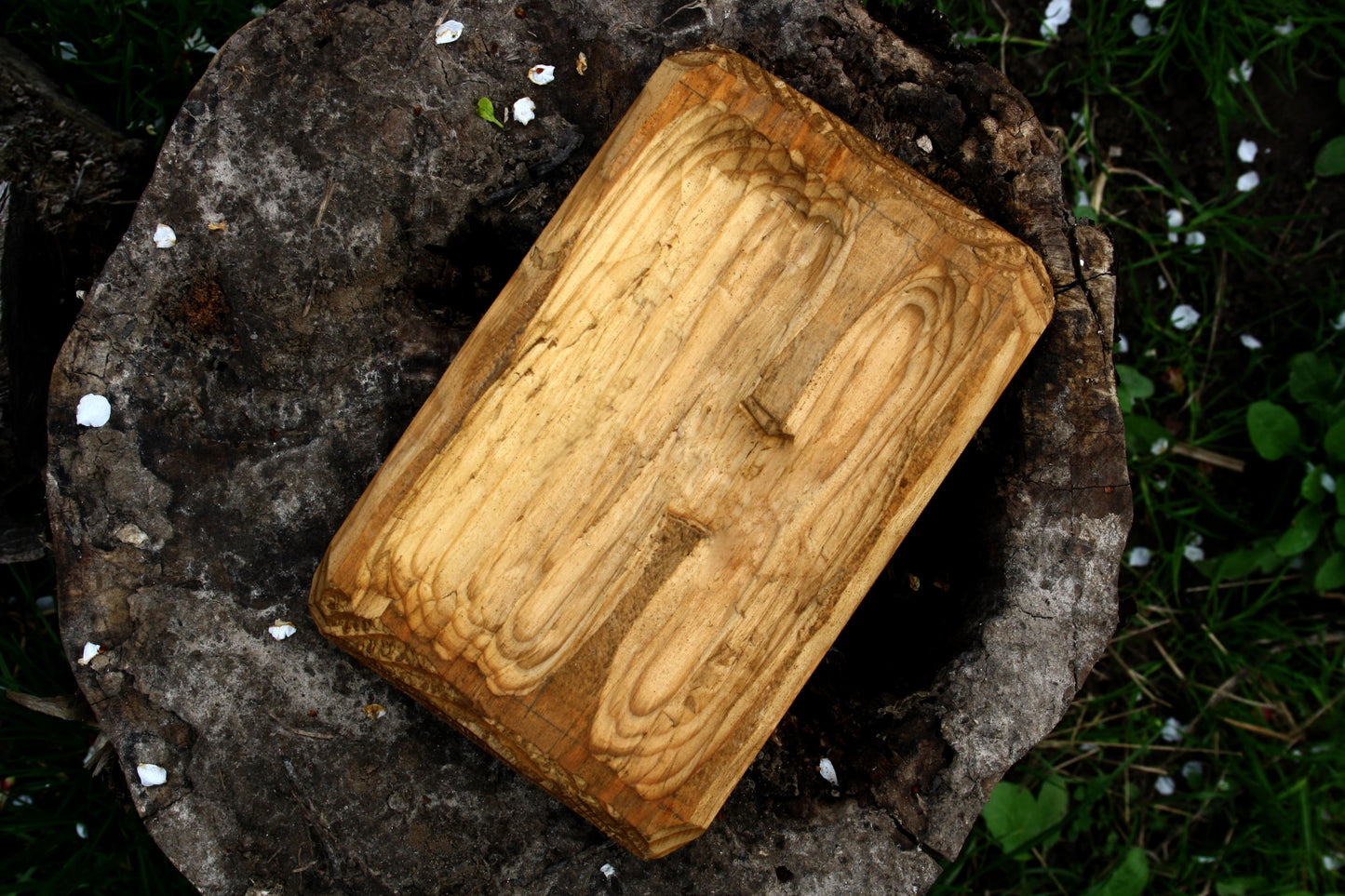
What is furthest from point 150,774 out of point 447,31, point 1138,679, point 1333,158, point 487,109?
point 1333,158

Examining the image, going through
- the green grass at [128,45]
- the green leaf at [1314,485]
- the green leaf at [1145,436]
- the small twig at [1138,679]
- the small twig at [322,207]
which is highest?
the green leaf at [1314,485]

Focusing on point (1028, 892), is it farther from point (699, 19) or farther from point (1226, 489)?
point (699, 19)

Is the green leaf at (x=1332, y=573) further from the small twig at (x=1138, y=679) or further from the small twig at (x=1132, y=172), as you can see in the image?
the small twig at (x=1132, y=172)

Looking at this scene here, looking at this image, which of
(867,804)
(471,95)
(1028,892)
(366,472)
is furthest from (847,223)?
(1028,892)

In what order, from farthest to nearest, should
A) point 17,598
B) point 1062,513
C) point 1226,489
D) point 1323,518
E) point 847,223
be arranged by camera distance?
1. point 1226,489
2. point 1323,518
3. point 17,598
4. point 1062,513
5. point 847,223

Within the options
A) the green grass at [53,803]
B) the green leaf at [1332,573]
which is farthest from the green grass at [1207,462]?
the green grass at [53,803]

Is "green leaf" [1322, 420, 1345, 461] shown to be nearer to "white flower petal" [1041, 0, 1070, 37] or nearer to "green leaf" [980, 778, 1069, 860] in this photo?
"green leaf" [980, 778, 1069, 860]

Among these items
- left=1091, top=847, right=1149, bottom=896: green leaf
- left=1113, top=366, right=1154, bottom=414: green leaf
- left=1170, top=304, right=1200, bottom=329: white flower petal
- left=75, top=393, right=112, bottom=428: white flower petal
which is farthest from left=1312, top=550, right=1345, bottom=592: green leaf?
left=75, top=393, right=112, bottom=428: white flower petal
